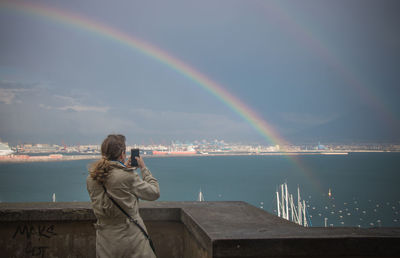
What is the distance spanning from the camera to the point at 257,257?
174 centimetres

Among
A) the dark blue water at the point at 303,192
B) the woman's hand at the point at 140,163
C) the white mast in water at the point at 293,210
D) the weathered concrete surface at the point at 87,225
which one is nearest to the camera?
the woman's hand at the point at 140,163

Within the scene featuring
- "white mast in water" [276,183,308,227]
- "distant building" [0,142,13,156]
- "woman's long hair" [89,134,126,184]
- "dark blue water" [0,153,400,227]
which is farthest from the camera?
"distant building" [0,142,13,156]

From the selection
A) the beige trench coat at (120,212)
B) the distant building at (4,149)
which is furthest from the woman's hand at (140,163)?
the distant building at (4,149)

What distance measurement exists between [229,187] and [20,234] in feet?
291

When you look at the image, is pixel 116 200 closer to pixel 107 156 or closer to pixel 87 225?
pixel 107 156

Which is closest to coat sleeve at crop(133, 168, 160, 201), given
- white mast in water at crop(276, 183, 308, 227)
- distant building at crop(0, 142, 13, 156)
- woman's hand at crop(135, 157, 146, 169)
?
woman's hand at crop(135, 157, 146, 169)

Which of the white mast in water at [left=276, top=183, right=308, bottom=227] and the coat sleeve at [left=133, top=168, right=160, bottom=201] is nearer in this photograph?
the coat sleeve at [left=133, top=168, right=160, bottom=201]

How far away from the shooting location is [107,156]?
1.89 meters

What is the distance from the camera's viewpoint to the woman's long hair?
5.98ft

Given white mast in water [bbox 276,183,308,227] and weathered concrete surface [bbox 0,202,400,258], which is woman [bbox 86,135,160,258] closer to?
weathered concrete surface [bbox 0,202,400,258]

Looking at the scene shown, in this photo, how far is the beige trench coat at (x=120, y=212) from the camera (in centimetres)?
183

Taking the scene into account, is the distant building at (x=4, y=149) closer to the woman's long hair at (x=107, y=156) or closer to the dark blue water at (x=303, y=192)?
the dark blue water at (x=303, y=192)

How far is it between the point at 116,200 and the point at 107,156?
239mm

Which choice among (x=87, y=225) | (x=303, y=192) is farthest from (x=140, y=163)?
(x=303, y=192)
